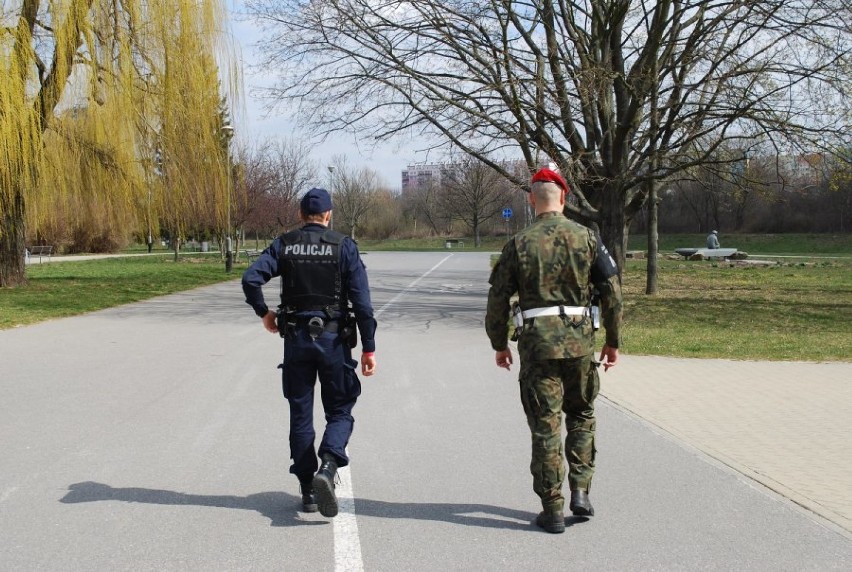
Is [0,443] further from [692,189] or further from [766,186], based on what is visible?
[692,189]

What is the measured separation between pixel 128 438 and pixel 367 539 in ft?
9.08

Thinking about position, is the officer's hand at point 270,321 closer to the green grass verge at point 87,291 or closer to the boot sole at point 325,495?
the boot sole at point 325,495

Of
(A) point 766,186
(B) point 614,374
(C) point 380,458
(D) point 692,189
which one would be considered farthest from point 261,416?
(D) point 692,189

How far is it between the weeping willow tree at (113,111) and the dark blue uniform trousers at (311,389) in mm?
14912

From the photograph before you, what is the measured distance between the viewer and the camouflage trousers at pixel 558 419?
421 cm

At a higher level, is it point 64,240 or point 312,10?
point 312,10

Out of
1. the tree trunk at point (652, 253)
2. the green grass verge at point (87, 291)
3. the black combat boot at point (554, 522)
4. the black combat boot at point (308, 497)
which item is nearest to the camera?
the black combat boot at point (554, 522)

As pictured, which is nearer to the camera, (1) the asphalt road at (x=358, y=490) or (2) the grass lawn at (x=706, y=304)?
(1) the asphalt road at (x=358, y=490)

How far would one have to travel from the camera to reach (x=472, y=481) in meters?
5.07

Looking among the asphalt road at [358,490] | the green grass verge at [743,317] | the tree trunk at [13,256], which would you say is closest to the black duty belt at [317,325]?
the asphalt road at [358,490]

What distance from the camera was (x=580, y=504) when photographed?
14.1 feet

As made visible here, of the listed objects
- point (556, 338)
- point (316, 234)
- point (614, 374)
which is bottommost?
point (614, 374)

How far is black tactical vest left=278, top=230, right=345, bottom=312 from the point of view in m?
4.55

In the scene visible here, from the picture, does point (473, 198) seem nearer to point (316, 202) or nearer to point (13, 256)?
point (13, 256)
